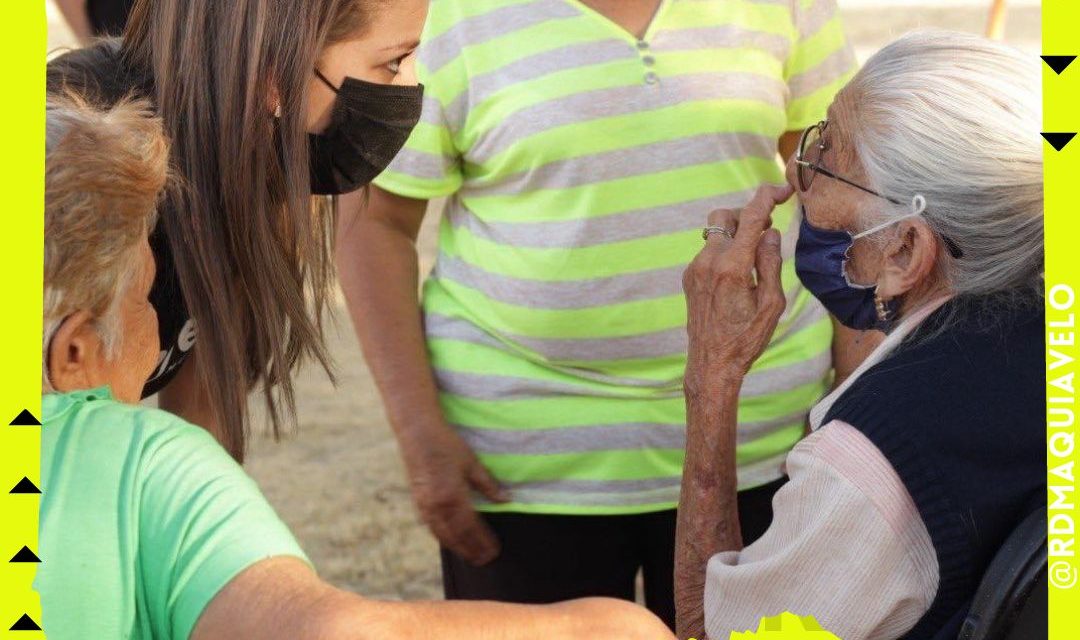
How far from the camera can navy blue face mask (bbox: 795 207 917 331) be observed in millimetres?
2188

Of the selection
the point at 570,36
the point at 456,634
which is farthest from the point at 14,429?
the point at 570,36

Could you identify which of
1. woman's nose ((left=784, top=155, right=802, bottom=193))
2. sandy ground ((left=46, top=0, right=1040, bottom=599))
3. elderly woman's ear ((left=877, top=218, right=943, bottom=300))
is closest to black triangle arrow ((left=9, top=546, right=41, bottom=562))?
elderly woman's ear ((left=877, top=218, right=943, bottom=300))

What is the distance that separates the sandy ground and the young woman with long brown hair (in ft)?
7.00

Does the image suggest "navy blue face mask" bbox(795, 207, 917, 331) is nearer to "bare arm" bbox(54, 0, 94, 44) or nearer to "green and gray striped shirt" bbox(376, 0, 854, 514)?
"green and gray striped shirt" bbox(376, 0, 854, 514)

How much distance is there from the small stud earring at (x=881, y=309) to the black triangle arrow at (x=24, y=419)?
4.29 feet

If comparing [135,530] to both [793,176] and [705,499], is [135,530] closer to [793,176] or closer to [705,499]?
[705,499]

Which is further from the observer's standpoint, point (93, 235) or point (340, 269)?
point (340, 269)

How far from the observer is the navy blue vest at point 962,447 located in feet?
5.90

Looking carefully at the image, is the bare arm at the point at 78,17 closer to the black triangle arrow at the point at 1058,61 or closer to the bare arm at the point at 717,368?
the bare arm at the point at 717,368

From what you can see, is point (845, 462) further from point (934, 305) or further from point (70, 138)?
point (70, 138)

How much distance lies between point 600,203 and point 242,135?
0.80 metres

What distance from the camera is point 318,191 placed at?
2273 mm

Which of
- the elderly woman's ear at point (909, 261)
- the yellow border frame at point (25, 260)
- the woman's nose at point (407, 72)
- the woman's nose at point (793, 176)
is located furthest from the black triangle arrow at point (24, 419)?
the woman's nose at point (793, 176)

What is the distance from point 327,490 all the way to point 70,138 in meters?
4.06
